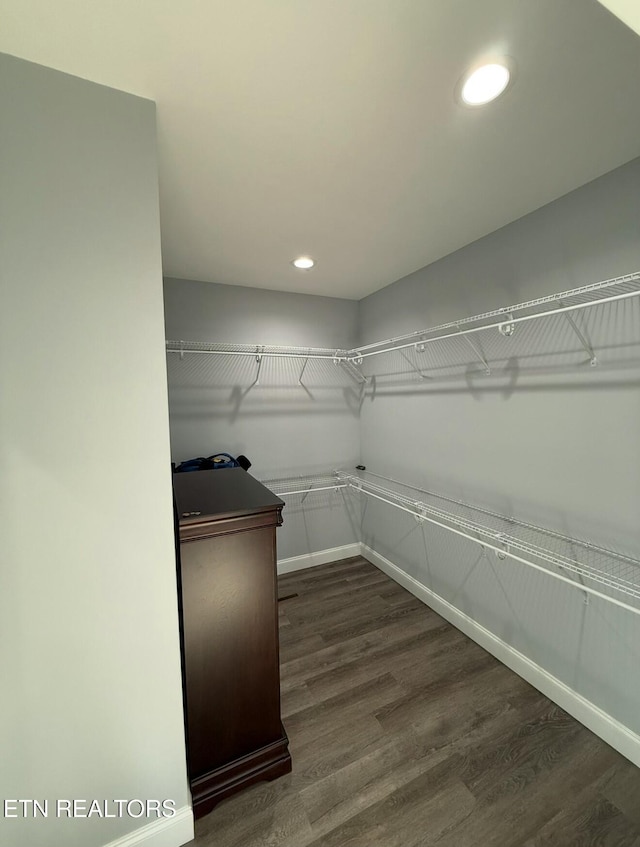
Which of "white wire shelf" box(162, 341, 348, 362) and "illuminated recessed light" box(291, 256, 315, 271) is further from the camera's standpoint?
"white wire shelf" box(162, 341, 348, 362)

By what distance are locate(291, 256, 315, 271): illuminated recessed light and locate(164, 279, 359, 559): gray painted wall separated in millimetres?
537

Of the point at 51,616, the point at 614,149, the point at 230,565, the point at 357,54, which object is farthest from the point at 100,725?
the point at 614,149

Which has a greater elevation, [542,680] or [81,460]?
[81,460]

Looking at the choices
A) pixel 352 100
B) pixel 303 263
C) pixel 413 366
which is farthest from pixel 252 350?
pixel 352 100

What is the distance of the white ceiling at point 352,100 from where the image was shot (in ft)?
2.68

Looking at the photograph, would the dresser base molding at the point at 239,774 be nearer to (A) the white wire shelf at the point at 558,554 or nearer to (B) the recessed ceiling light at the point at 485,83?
(A) the white wire shelf at the point at 558,554

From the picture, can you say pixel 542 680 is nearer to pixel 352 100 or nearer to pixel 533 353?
pixel 533 353

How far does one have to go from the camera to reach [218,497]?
1.39 metres

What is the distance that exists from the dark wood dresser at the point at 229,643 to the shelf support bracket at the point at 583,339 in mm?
1472

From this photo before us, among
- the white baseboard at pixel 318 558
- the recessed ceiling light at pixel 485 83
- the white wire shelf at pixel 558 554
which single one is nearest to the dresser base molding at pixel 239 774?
the white wire shelf at pixel 558 554

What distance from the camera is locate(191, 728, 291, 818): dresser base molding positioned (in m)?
1.23

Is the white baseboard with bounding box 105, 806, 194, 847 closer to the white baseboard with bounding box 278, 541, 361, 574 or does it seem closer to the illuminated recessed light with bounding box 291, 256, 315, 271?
the white baseboard with bounding box 278, 541, 361, 574

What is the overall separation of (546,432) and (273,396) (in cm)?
193

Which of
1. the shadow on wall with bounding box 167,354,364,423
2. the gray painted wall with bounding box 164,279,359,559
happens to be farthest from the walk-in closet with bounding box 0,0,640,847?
the shadow on wall with bounding box 167,354,364,423
